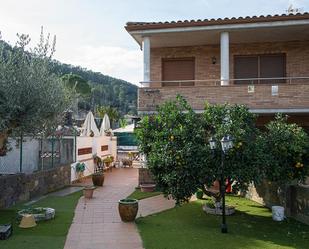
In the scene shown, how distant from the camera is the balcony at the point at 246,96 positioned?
1338 cm

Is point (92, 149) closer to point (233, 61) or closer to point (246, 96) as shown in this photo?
point (233, 61)

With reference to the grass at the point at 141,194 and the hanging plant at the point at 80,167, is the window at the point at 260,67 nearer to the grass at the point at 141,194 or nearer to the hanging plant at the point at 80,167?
the grass at the point at 141,194

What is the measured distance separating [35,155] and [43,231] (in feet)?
22.3

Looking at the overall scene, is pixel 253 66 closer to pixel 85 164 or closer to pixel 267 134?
pixel 267 134

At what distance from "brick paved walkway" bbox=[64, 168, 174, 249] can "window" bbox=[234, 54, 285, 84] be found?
652cm

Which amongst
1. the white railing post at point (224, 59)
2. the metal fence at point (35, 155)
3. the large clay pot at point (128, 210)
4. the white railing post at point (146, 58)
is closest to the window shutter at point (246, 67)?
the white railing post at point (224, 59)

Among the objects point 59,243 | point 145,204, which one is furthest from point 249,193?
point 59,243

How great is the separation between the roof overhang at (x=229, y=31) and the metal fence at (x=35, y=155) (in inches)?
238

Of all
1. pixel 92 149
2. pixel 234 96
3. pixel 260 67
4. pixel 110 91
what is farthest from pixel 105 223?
pixel 110 91

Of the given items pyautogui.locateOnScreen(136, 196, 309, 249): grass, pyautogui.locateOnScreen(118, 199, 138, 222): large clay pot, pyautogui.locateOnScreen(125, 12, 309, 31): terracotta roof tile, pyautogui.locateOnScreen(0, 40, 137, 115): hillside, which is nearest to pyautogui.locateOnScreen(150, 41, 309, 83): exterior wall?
pyautogui.locateOnScreen(125, 12, 309, 31): terracotta roof tile

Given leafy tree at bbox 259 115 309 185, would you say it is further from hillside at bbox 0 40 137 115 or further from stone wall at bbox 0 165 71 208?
hillside at bbox 0 40 137 115

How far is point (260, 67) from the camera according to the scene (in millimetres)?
16328

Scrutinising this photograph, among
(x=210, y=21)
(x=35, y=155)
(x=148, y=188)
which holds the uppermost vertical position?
(x=210, y=21)

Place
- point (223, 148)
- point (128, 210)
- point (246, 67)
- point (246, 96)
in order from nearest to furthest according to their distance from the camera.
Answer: point (223, 148), point (128, 210), point (246, 96), point (246, 67)
